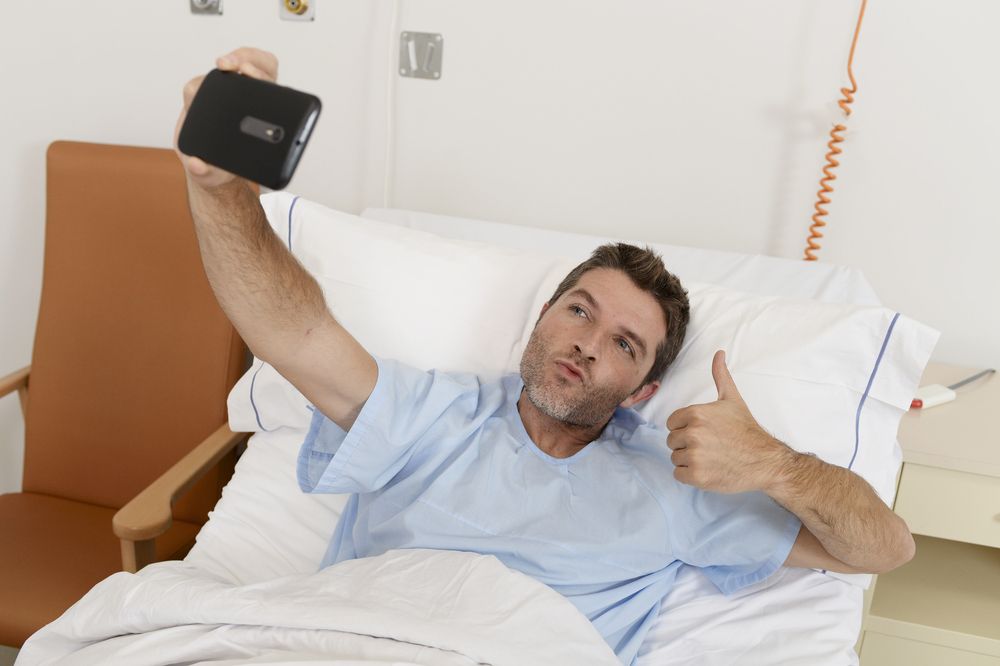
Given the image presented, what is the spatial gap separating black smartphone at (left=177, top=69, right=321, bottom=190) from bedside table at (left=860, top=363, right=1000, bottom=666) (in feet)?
3.95

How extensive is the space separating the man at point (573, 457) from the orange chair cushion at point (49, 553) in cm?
57

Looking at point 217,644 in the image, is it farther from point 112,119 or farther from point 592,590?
point 112,119

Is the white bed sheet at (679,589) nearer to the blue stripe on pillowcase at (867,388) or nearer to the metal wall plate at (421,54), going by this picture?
the blue stripe on pillowcase at (867,388)

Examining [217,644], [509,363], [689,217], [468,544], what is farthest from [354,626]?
[689,217]

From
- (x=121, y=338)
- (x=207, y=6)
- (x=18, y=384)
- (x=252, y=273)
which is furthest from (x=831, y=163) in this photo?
(x=18, y=384)

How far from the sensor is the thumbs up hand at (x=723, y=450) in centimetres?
121

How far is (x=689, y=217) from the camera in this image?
1.95 m

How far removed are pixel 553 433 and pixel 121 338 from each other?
3.67 feet

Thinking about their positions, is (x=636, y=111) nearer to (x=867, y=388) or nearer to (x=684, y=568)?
(x=867, y=388)

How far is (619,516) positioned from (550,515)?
4.2 inches

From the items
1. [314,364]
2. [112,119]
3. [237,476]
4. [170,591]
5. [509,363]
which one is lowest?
[237,476]

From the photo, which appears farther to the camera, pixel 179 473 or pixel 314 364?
pixel 179 473

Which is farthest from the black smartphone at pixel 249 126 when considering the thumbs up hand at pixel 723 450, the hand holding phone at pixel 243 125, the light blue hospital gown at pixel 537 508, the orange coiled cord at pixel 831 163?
the orange coiled cord at pixel 831 163

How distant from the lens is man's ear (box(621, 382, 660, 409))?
154cm
